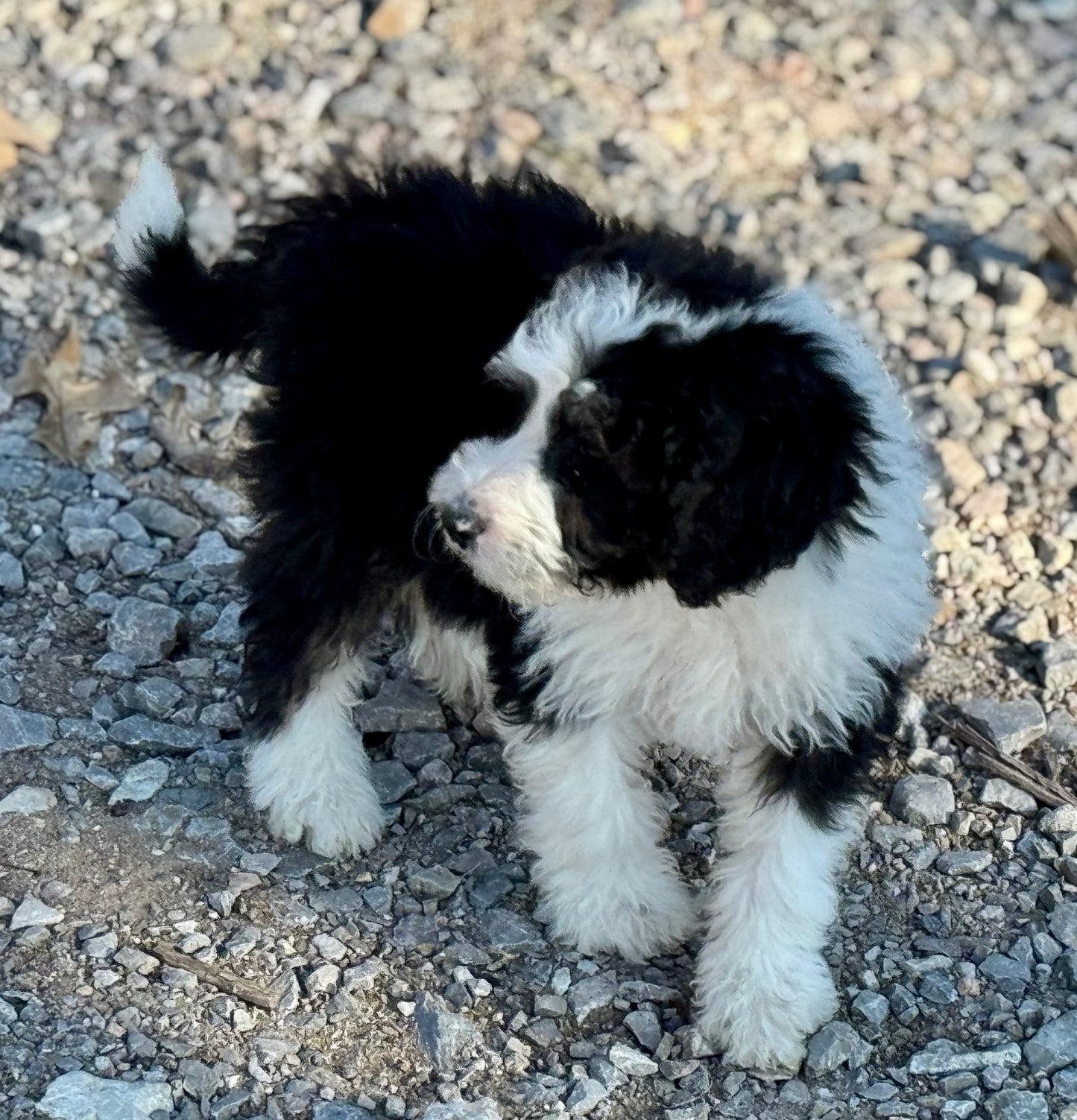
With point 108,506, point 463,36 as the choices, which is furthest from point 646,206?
point 108,506

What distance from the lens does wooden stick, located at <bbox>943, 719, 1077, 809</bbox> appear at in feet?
14.7

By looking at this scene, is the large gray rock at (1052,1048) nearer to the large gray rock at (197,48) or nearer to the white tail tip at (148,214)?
the white tail tip at (148,214)

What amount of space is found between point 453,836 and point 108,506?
165 cm

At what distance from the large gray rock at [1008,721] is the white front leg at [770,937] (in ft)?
2.95

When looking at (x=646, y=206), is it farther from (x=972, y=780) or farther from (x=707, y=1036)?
(x=707, y=1036)

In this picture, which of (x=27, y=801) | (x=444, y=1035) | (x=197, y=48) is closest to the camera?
(x=444, y=1035)

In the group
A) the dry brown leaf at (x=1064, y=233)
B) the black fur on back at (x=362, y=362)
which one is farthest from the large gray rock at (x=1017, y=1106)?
the dry brown leaf at (x=1064, y=233)

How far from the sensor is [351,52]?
7.02m

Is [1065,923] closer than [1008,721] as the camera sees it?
Yes

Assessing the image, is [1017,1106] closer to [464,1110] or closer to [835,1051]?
[835,1051]

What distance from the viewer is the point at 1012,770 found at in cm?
456

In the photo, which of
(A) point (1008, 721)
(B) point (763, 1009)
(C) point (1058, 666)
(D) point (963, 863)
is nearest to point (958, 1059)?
(B) point (763, 1009)

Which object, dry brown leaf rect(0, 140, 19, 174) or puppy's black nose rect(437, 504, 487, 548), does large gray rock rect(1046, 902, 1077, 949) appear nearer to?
puppy's black nose rect(437, 504, 487, 548)

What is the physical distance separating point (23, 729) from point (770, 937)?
197 centimetres
